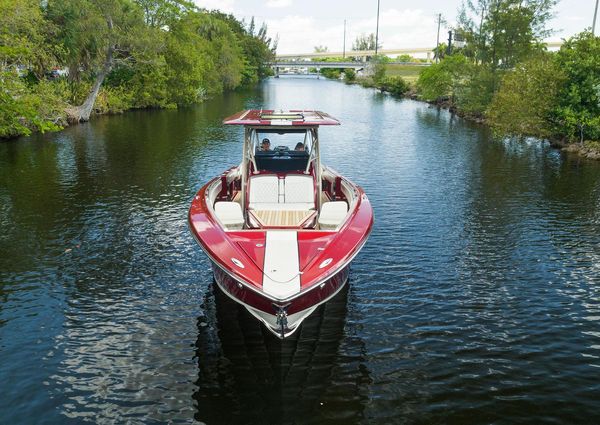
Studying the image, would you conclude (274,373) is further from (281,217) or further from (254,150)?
(254,150)

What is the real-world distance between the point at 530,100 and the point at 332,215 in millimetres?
26289

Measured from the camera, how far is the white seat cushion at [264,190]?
14250 millimetres

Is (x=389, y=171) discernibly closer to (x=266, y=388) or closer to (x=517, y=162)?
(x=517, y=162)

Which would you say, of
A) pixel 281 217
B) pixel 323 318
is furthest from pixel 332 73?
pixel 323 318

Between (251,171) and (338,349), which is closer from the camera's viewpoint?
(338,349)

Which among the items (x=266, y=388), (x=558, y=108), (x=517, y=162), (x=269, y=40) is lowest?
(x=266, y=388)

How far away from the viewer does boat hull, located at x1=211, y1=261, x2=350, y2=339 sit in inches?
348

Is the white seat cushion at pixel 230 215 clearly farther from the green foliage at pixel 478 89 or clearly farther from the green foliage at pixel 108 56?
the green foliage at pixel 478 89

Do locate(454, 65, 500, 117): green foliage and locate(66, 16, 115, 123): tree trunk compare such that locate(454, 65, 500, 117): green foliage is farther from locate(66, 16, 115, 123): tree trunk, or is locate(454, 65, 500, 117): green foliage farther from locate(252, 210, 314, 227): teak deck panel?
locate(252, 210, 314, 227): teak deck panel

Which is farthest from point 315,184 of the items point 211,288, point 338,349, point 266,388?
point 266,388

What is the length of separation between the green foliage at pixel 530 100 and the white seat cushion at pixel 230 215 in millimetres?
27102

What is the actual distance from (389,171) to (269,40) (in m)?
150

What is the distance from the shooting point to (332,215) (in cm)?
1286

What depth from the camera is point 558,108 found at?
104 ft
